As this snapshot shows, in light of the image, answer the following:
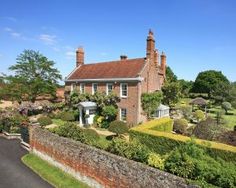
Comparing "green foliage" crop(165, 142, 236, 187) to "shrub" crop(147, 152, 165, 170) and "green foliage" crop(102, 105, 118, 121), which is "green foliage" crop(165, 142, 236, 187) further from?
A: "green foliage" crop(102, 105, 118, 121)

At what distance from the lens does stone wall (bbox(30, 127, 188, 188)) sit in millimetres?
9086

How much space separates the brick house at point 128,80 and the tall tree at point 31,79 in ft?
19.2

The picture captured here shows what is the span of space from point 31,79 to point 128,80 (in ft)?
59.3

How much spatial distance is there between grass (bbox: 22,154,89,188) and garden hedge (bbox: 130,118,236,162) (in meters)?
5.86

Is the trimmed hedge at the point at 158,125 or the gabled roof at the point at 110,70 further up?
the gabled roof at the point at 110,70

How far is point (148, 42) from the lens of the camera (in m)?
28.2

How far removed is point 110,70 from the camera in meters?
31.1

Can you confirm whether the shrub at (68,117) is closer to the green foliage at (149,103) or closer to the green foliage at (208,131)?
the green foliage at (149,103)

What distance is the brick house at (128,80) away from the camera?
26875 mm

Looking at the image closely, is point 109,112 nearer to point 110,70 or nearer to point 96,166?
point 110,70

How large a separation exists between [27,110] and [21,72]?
708 cm

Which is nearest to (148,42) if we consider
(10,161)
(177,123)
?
(177,123)

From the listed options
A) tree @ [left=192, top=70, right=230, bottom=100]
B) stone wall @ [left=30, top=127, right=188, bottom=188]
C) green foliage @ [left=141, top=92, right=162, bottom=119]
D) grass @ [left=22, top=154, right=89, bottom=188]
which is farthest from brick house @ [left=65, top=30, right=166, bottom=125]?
tree @ [left=192, top=70, right=230, bottom=100]

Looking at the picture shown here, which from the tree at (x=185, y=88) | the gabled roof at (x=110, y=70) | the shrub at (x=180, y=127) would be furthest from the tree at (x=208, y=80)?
the shrub at (x=180, y=127)
